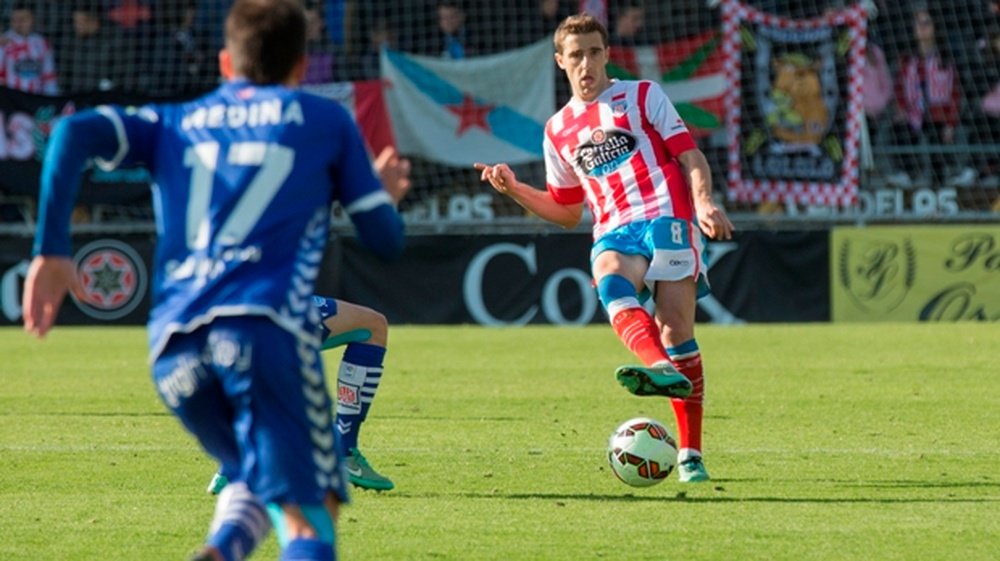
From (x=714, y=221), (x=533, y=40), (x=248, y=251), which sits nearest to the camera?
(x=248, y=251)

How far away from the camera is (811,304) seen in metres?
18.8

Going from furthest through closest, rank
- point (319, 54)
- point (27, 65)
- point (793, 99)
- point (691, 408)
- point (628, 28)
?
point (628, 28), point (319, 54), point (793, 99), point (27, 65), point (691, 408)

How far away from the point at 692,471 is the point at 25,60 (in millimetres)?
13853

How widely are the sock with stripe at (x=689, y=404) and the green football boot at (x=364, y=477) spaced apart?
1381 mm

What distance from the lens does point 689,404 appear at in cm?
803

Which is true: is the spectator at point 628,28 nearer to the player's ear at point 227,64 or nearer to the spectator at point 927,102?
the spectator at point 927,102

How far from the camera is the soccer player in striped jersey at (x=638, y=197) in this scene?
8.03m

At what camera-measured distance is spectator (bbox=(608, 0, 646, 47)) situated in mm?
20406

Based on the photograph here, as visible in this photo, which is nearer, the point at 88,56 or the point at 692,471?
the point at 692,471

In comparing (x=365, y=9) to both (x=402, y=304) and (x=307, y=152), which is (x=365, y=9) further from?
(x=307, y=152)

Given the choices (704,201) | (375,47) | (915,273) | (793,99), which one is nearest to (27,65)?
(375,47)

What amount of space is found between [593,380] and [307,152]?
8934mm

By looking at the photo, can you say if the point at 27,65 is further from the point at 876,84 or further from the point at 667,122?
the point at 667,122

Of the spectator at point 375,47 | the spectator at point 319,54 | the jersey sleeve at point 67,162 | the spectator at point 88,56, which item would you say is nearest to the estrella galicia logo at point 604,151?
the jersey sleeve at point 67,162
